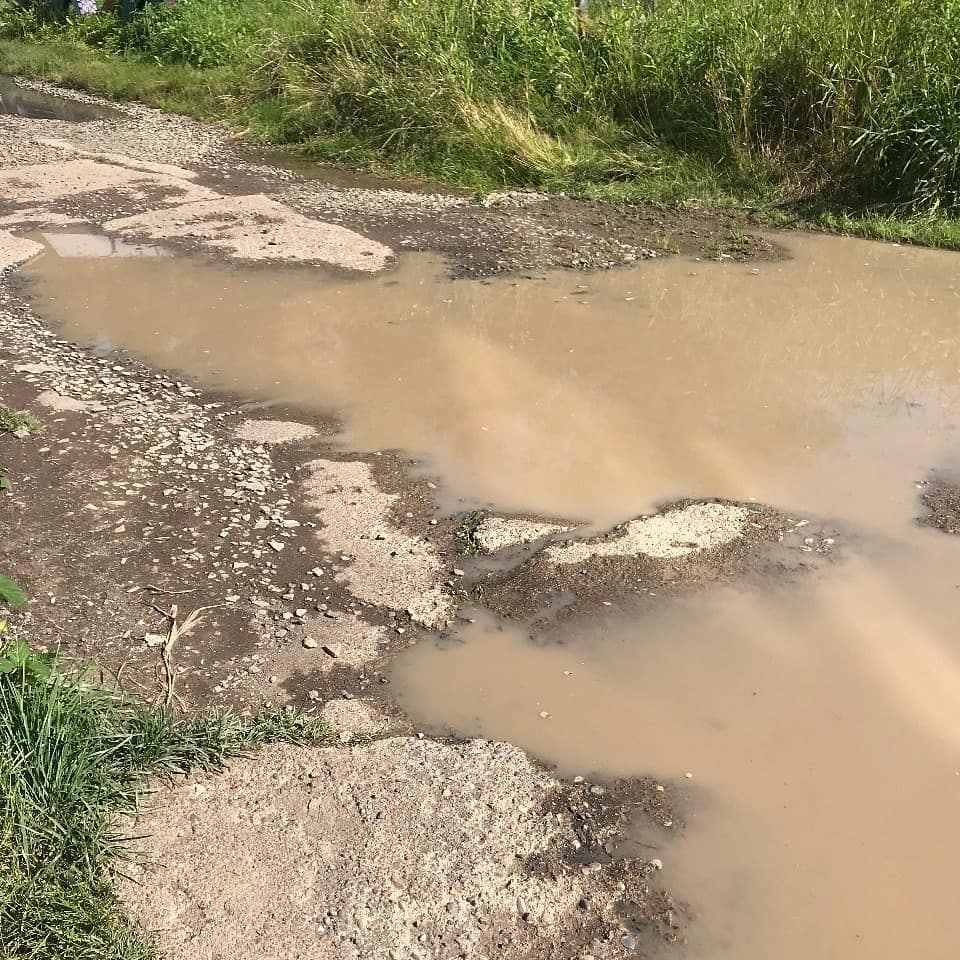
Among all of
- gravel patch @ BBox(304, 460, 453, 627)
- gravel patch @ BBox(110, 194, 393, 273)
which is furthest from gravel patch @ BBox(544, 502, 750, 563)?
gravel patch @ BBox(110, 194, 393, 273)

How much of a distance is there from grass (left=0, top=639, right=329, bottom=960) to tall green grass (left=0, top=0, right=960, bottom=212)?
6563 mm

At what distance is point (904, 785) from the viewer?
2883 mm

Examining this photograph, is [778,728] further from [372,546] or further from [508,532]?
[372,546]

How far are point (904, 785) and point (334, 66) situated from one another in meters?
9.44

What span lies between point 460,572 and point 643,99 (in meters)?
6.65

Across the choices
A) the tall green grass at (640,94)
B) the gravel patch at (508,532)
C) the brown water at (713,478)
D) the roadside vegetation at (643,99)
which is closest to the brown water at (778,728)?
the brown water at (713,478)

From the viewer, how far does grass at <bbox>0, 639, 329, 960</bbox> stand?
2301 millimetres

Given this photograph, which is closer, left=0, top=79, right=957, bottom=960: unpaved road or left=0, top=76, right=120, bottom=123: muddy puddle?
left=0, top=79, right=957, bottom=960: unpaved road

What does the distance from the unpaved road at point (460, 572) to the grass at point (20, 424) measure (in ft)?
0.31

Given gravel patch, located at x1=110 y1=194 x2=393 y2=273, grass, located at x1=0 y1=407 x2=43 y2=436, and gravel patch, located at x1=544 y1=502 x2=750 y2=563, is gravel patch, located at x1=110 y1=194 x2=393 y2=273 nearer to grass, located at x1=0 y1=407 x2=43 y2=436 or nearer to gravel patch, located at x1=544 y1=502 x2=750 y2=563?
grass, located at x1=0 y1=407 x2=43 y2=436

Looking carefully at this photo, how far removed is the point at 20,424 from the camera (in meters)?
4.52

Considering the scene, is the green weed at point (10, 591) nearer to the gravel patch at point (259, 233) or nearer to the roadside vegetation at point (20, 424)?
the roadside vegetation at point (20, 424)

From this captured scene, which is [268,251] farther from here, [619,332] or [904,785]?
[904,785]

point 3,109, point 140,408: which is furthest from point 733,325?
point 3,109
